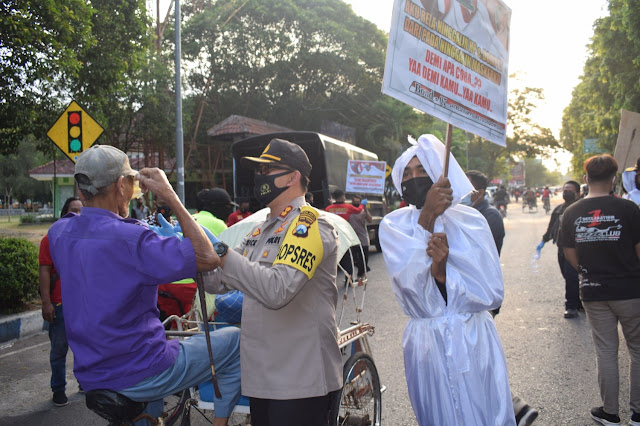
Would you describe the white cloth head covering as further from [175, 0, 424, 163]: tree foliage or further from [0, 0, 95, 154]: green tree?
[175, 0, 424, 163]: tree foliage

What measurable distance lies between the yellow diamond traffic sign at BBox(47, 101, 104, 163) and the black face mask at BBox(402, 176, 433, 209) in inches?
251

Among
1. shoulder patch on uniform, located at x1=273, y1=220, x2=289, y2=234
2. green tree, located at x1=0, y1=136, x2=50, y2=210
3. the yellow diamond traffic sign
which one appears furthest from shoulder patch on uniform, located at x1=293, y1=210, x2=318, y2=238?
green tree, located at x1=0, y1=136, x2=50, y2=210

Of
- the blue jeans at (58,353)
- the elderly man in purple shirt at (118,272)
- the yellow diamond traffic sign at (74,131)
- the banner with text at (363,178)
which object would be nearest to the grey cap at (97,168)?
the elderly man in purple shirt at (118,272)

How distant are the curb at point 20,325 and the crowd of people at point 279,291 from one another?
4949 mm

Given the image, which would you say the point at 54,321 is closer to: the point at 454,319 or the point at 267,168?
the point at 267,168

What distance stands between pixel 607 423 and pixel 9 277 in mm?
6922

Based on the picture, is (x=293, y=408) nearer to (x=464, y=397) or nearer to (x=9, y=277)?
(x=464, y=397)

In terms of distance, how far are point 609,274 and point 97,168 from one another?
331cm

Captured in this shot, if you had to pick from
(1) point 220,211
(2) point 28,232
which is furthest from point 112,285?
(2) point 28,232

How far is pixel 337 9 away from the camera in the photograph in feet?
102

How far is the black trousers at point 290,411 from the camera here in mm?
2256

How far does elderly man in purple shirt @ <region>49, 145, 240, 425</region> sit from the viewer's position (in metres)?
2.01

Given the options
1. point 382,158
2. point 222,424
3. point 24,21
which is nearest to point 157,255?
point 222,424

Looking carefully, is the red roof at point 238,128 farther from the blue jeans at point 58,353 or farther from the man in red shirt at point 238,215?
the blue jeans at point 58,353
